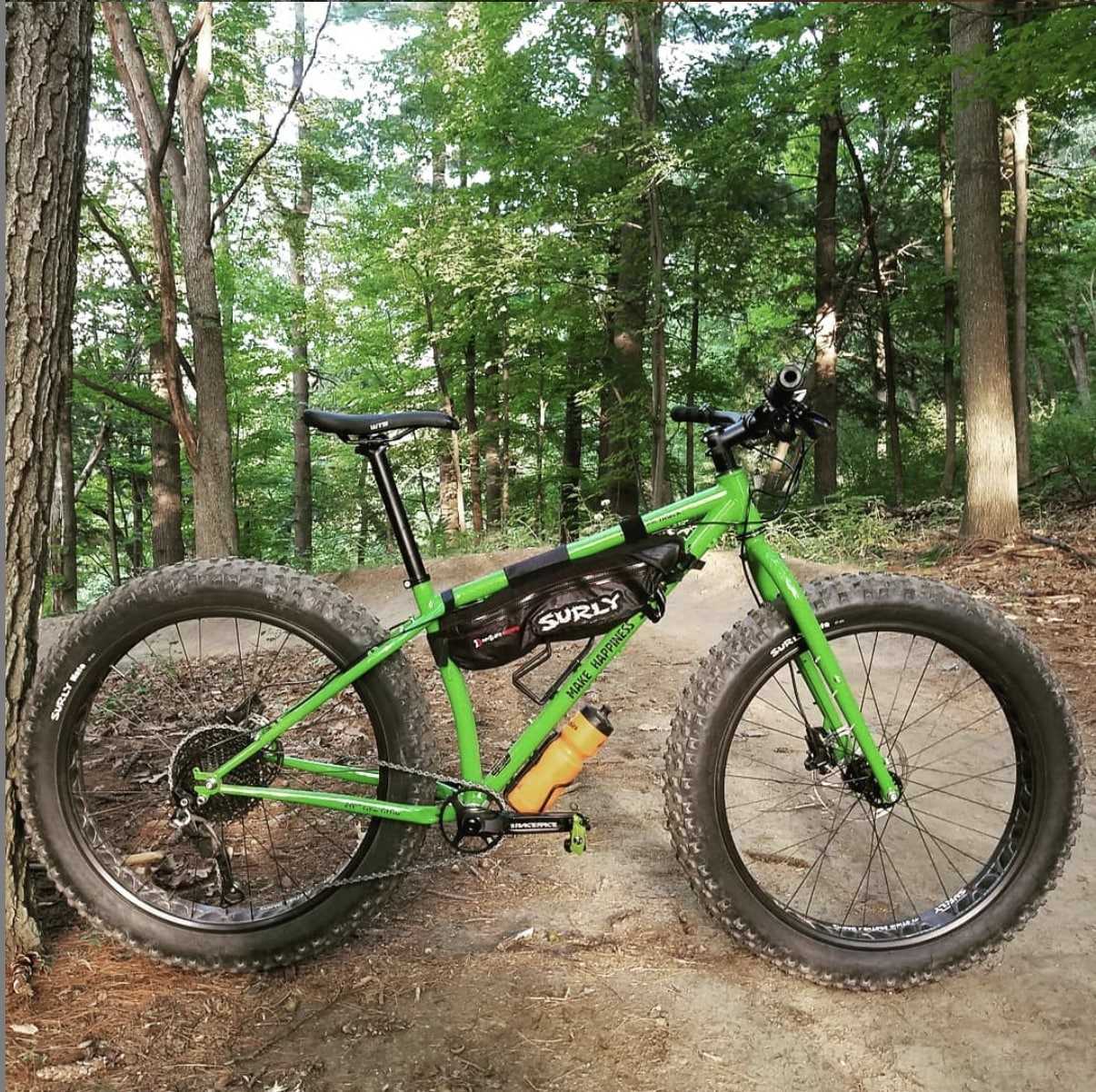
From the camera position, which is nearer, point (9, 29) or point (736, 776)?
point (9, 29)

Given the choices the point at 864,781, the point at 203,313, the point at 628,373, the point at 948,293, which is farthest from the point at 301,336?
the point at 864,781

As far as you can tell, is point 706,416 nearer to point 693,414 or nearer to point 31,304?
point 693,414

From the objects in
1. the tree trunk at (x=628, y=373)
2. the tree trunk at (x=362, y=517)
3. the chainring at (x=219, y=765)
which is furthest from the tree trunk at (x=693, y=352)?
the chainring at (x=219, y=765)

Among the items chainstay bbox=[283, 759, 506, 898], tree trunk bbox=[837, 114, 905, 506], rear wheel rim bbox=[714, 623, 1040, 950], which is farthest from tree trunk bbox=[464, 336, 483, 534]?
chainstay bbox=[283, 759, 506, 898]

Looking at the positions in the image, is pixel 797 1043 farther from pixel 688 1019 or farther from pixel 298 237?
pixel 298 237

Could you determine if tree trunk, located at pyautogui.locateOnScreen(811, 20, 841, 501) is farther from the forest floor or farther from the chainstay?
the chainstay

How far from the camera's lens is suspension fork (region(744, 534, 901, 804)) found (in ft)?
6.45

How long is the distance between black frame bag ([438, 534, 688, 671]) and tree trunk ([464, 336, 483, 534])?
1126 cm

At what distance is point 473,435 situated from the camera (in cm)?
1409

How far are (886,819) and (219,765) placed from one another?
7.08 ft

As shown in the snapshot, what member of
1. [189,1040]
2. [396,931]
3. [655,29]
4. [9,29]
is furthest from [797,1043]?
[655,29]

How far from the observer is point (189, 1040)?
1678 millimetres

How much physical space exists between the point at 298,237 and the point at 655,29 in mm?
6084

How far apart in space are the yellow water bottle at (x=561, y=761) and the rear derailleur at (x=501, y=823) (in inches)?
1.1
